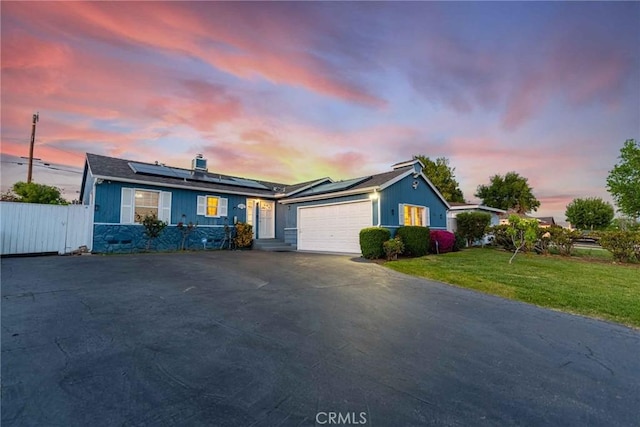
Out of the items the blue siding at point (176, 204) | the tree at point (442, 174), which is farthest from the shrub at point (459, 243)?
the tree at point (442, 174)

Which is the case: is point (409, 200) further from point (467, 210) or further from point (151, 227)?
point (151, 227)

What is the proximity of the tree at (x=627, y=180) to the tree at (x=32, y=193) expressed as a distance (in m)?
46.6

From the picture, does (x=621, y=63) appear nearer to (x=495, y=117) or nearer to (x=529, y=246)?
(x=495, y=117)

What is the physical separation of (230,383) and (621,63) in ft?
55.1

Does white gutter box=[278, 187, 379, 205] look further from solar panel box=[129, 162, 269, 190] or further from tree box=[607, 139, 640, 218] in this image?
tree box=[607, 139, 640, 218]

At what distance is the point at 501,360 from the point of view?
2.91 m

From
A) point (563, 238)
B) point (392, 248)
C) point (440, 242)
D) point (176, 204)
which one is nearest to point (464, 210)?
point (563, 238)

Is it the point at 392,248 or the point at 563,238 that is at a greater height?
the point at 563,238

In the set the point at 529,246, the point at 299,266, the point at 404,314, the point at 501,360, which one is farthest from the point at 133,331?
the point at 529,246

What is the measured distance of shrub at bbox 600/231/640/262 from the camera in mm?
10867

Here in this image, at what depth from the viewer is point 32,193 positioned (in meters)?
19.1

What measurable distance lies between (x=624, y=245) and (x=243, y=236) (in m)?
17.4

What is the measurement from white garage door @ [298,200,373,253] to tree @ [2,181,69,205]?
18857 millimetres

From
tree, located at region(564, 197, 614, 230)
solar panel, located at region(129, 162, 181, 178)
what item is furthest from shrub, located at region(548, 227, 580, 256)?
tree, located at region(564, 197, 614, 230)
